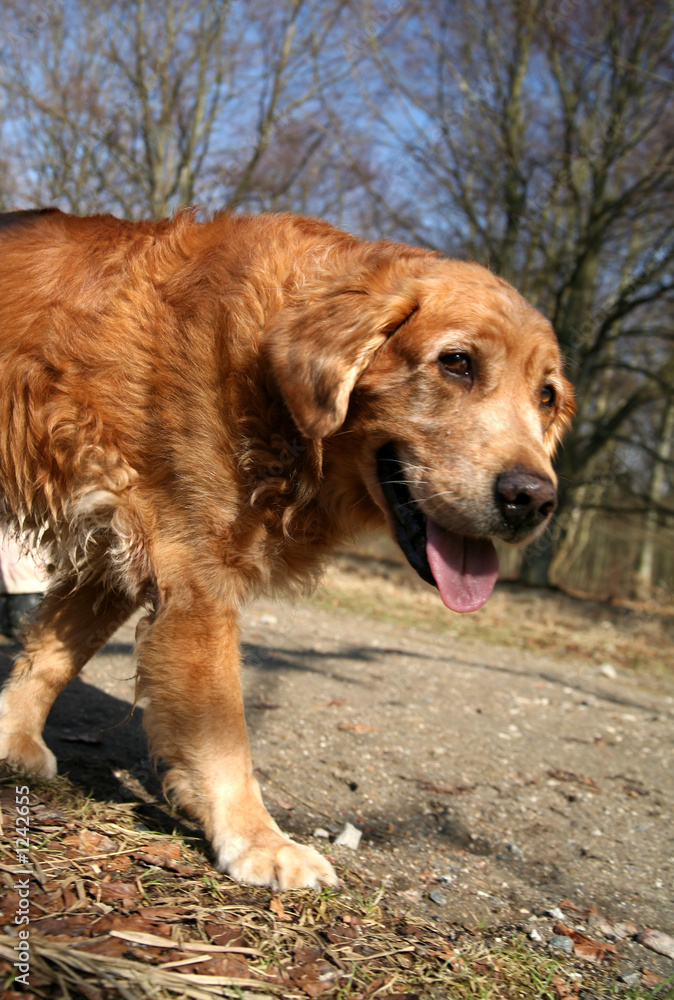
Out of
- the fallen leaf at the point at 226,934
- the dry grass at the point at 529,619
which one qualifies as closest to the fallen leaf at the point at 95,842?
the fallen leaf at the point at 226,934

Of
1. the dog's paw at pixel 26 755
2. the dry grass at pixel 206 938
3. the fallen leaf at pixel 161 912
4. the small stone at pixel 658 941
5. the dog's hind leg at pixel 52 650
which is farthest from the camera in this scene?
the dog's hind leg at pixel 52 650

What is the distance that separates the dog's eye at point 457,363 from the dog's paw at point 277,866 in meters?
1.64

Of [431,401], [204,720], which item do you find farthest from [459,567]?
[204,720]

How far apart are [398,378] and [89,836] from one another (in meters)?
1.76

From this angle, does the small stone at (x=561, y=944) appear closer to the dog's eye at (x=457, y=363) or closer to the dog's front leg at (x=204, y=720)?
the dog's front leg at (x=204, y=720)

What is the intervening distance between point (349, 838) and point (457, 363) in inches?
71.5

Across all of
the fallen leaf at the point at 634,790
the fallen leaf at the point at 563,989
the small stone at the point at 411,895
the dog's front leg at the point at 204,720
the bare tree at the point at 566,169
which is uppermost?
the bare tree at the point at 566,169

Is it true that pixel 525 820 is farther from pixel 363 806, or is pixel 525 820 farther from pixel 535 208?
pixel 535 208

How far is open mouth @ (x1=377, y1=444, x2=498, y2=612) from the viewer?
2.55 m

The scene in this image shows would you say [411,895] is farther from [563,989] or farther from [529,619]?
[529,619]

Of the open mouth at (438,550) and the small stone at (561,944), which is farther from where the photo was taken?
the open mouth at (438,550)

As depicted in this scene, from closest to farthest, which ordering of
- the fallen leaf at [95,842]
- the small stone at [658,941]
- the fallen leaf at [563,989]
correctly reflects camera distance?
the fallen leaf at [563,989] < the fallen leaf at [95,842] < the small stone at [658,941]

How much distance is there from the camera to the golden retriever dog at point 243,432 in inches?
96.8

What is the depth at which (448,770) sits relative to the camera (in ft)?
12.6
